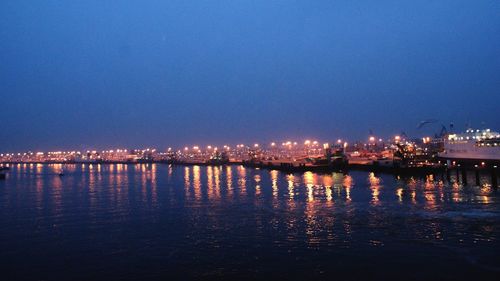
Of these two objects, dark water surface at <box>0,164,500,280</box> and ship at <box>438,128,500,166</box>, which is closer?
dark water surface at <box>0,164,500,280</box>

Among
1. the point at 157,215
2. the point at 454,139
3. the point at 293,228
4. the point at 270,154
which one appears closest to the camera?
the point at 293,228

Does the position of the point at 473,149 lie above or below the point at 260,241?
above

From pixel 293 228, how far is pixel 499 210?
1176 cm

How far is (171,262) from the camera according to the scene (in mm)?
15594

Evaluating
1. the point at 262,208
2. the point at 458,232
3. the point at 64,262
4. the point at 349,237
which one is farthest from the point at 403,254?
the point at 262,208

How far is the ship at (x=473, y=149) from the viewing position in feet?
215

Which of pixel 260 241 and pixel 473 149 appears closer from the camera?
pixel 260 241

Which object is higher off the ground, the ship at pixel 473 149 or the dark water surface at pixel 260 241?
the ship at pixel 473 149

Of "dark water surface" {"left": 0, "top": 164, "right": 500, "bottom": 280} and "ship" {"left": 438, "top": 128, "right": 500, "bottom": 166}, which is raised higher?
"ship" {"left": 438, "top": 128, "right": 500, "bottom": 166}

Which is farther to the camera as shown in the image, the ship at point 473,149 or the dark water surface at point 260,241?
the ship at point 473,149

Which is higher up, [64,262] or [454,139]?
[454,139]

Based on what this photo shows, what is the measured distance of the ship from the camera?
215 ft

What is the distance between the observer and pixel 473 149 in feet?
245

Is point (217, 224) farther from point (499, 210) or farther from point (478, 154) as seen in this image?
point (478, 154)
